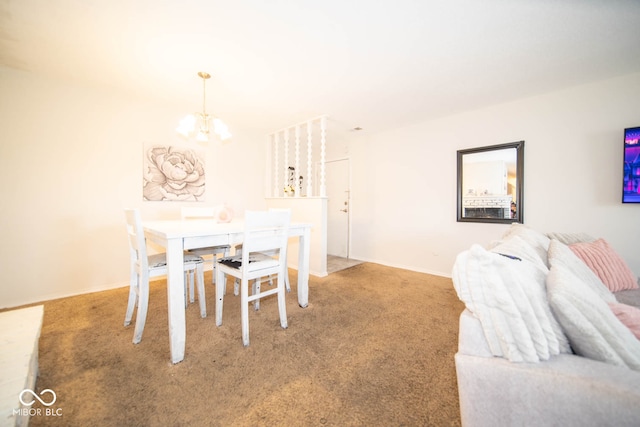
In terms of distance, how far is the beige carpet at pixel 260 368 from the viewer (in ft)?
3.71

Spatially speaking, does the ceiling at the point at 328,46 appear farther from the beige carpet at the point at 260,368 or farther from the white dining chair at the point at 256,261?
the beige carpet at the point at 260,368

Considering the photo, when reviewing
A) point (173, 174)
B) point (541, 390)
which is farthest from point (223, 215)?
point (541, 390)

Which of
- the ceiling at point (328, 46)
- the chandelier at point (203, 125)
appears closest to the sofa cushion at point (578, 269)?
the ceiling at point (328, 46)

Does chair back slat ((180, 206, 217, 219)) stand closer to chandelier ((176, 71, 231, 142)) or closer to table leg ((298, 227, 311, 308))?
chandelier ((176, 71, 231, 142))

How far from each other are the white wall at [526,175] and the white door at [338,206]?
211 mm

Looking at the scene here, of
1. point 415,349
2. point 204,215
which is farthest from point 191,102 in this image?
point 415,349

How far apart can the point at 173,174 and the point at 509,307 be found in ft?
12.0

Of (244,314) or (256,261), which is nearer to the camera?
(244,314)

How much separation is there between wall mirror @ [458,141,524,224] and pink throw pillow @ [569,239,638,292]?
127cm

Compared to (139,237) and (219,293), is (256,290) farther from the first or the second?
(139,237)

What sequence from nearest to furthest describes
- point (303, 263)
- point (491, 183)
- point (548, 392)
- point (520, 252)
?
point (548, 392), point (520, 252), point (303, 263), point (491, 183)

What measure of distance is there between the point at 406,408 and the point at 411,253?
9.10 feet

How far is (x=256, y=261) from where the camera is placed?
1.93 metres

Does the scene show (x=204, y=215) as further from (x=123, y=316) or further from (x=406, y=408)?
(x=406, y=408)
